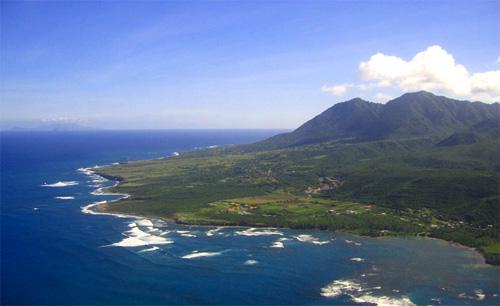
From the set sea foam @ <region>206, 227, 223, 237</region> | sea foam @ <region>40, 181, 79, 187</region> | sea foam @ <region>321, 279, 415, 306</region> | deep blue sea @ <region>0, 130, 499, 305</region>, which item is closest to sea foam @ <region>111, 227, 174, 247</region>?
deep blue sea @ <region>0, 130, 499, 305</region>

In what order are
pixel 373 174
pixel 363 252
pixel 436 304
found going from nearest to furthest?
pixel 436 304, pixel 363 252, pixel 373 174

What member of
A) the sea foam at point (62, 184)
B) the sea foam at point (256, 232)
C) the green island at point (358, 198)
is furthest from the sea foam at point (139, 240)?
the sea foam at point (62, 184)

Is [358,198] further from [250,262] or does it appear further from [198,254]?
[198,254]

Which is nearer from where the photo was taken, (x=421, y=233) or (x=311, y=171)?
(x=421, y=233)

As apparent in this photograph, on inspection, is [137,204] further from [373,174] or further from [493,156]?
[493,156]

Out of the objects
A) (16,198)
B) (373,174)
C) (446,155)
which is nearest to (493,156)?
(446,155)

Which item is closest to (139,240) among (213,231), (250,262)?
(213,231)
